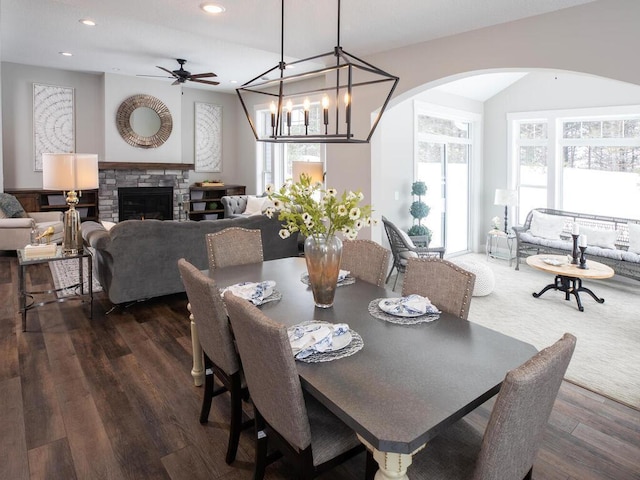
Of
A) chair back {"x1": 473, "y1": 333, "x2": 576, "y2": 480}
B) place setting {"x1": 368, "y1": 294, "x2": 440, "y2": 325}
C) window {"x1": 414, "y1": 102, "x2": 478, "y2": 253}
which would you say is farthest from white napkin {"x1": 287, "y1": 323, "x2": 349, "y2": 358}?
window {"x1": 414, "y1": 102, "x2": 478, "y2": 253}

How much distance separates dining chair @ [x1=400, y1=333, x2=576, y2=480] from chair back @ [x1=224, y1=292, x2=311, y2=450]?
0.41 m

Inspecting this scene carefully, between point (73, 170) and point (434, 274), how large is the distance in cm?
347

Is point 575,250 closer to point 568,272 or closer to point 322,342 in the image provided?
point 568,272

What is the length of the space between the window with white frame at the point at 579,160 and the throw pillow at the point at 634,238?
0.74 meters

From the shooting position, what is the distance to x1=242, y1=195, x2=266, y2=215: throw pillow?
29.0 feet

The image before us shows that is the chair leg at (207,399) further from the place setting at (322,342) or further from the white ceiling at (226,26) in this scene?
the white ceiling at (226,26)

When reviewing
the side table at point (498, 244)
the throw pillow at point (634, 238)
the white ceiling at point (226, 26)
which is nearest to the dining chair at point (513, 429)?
the white ceiling at point (226, 26)

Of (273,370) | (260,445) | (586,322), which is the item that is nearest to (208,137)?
(586,322)

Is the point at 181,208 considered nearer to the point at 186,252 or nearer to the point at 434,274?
the point at 186,252

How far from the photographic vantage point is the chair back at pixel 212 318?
1.98 metres

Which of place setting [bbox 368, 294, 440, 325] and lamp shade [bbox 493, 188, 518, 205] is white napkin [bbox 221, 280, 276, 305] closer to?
place setting [bbox 368, 294, 440, 325]

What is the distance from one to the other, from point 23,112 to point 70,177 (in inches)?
193

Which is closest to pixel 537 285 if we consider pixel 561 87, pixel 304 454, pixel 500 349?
pixel 561 87

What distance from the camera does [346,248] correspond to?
10.00 feet
